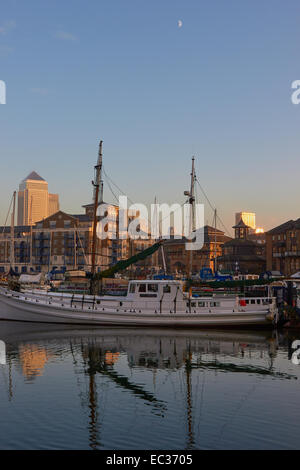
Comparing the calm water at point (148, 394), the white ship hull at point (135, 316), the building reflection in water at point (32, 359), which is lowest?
the calm water at point (148, 394)

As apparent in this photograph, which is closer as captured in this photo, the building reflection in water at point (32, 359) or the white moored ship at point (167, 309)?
the building reflection in water at point (32, 359)

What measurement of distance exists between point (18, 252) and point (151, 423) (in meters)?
128

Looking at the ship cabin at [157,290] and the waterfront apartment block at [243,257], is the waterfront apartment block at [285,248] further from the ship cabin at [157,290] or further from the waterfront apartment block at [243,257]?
the ship cabin at [157,290]

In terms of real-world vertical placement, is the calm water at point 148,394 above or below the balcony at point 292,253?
below

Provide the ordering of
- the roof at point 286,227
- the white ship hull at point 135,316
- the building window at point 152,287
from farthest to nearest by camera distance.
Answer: the roof at point 286,227 < the building window at point 152,287 < the white ship hull at point 135,316

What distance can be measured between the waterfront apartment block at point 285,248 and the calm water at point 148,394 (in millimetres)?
70278

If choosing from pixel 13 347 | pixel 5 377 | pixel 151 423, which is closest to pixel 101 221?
pixel 13 347

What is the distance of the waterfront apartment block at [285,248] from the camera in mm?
107438

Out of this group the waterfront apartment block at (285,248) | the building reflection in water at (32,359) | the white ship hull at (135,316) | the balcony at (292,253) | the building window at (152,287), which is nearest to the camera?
the building reflection in water at (32,359)

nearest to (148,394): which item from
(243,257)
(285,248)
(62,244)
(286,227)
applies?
(285,248)

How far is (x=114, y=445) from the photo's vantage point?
55.3 ft

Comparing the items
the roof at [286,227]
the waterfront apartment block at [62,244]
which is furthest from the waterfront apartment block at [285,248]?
the waterfront apartment block at [62,244]

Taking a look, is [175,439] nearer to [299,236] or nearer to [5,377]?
[5,377]

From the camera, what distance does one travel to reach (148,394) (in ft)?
77.4
